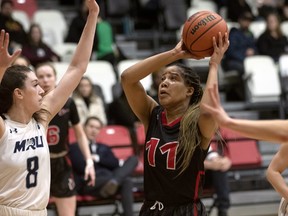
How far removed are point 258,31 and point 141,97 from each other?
315 inches

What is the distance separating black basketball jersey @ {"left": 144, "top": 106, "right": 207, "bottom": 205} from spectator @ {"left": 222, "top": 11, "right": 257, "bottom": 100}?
21.6 feet

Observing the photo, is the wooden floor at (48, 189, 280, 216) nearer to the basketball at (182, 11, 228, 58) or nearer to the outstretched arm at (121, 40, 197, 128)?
the outstretched arm at (121, 40, 197, 128)

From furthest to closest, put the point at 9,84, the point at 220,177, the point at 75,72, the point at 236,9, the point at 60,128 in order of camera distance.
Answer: the point at 236,9 < the point at 220,177 < the point at 60,128 < the point at 75,72 < the point at 9,84

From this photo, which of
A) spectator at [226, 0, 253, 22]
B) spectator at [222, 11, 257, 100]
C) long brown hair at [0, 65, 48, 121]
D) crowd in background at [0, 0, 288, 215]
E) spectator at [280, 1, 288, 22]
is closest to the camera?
long brown hair at [0, 65, 48, 121]

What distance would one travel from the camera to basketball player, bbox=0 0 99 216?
13.2 feet

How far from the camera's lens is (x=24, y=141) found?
4.09 metres

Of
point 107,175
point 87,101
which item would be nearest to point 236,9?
point 87,101

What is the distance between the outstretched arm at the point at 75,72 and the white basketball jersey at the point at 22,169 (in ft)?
0.88

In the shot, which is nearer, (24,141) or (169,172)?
(24,141)

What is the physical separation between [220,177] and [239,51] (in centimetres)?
332

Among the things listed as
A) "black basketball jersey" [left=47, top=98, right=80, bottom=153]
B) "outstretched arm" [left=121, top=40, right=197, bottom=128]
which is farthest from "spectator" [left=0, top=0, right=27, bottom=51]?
"outstretched arm" [left=121, top=40, right=197, bottom=128]

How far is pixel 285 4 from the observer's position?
42.2 ft

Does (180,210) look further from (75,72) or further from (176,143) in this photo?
(75,72)

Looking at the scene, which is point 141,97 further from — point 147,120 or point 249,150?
point 249,150
